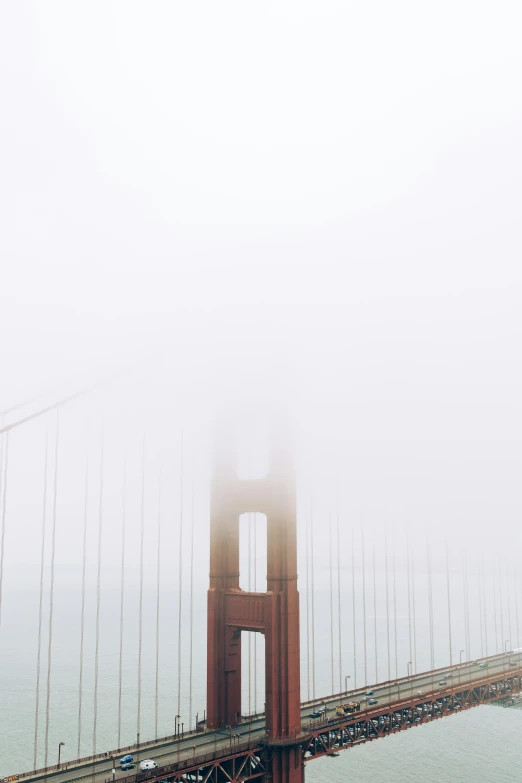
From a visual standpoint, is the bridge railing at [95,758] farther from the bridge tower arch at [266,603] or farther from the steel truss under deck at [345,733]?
the bridge tower arch at [266,603]

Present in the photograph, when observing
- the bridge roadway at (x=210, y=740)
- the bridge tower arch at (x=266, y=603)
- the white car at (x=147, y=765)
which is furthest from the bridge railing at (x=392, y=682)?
the white car at (x=147, y=765)

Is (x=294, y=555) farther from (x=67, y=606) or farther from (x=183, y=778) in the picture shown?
(x=67, y=606)

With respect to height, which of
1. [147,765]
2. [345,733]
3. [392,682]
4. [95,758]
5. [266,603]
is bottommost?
[392,682]

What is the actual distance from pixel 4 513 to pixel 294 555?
Result: 39.7 ft

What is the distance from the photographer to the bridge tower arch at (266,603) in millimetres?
29812

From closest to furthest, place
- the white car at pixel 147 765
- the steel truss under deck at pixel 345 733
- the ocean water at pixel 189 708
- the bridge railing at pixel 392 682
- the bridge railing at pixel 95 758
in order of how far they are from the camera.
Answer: the bridge railing at pixel 95 758
the white car at pixel 147 765
the steel truss under deck at pixel 345 733
the bridge railing at pixel 392 682
the ocean water at pixel 189 708

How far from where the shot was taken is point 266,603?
1207 inches

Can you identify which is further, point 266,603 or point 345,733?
point 345,733

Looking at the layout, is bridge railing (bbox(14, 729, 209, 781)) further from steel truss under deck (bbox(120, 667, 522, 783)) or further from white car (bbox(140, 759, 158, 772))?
steel truss under deck (bbox(120, 667, 522, 783))

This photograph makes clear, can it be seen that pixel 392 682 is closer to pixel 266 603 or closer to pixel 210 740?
pixel 266 603

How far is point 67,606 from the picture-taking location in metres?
195

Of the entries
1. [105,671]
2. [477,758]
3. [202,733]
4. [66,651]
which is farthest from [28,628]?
[202,733]

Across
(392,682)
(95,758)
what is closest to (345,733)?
(392,682)

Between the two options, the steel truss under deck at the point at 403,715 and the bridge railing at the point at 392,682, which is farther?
the bridge railing at the point at 392,682
